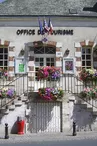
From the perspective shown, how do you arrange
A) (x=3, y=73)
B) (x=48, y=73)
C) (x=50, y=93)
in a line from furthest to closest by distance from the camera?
(x=3, y=73), (x=48, y=73), (x=50, y=93)

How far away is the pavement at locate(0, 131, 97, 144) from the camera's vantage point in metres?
17.2

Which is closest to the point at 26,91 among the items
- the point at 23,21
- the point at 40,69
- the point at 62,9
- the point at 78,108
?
the point at 40,69

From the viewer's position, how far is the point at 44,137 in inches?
708

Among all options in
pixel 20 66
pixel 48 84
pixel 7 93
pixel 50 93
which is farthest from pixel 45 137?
pixel 20 66

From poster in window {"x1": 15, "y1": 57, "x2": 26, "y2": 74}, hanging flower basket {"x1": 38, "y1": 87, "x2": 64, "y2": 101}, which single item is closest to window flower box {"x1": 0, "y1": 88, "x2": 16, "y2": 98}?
hanging flower basket {"x1": 38, "y1": 87, "x2": 64, "y2": 101}

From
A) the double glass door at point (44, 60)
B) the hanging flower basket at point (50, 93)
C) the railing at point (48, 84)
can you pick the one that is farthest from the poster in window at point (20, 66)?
the hanging flower basket at point (50, 93)

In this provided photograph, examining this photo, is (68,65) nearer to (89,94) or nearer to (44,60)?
(44,60)

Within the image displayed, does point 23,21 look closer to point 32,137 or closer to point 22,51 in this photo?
point 22,51

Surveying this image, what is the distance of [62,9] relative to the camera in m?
22.8

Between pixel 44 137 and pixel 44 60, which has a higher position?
pixel 44 60

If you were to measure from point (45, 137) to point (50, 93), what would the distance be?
7.71 feet

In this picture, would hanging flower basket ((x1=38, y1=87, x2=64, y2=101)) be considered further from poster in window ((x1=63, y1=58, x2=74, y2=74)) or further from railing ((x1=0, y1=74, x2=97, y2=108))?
poster in window ((x1=63, y1=58, x2=74, y2=74))

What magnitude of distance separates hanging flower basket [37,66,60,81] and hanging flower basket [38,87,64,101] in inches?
35.8

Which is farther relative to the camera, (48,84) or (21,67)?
(21,67)
